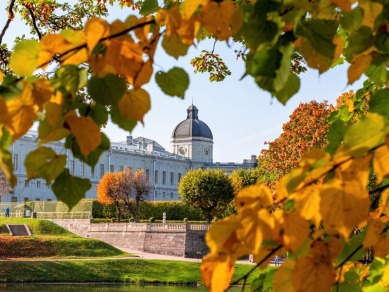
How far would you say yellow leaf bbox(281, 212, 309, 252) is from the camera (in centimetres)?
101

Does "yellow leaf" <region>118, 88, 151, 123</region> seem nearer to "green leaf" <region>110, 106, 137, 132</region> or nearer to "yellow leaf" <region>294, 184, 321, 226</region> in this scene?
"green leaf" <region>110, 106, 137, 132</region>

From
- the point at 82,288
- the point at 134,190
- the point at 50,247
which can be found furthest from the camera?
the point at 134,190

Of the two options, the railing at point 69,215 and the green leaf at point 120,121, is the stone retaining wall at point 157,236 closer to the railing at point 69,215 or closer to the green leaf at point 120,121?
the railing at point 69,215

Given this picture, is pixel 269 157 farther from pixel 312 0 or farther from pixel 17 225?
pixel 312 0

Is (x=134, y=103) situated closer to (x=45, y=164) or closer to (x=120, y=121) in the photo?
(x=120, y=121)

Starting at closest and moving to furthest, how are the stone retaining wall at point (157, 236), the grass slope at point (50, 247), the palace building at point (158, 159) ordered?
the grass slope at point (50, 247) < the stone retaining wall at point (157, 236) < the palace building at point (158, 159)

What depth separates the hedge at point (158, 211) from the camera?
163 feet

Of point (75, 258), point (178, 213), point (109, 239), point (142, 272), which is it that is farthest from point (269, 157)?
point (178, 213)

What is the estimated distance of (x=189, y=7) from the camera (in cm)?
112

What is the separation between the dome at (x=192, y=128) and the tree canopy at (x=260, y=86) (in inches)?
3235

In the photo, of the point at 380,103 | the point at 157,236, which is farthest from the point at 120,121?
the point at 157,236

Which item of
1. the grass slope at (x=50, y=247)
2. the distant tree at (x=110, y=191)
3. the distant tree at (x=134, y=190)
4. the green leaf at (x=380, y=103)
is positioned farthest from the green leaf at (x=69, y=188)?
the distant tree at (x=134, y=190)

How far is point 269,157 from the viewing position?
26656 mm

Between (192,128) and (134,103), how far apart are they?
271 ft
